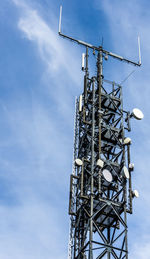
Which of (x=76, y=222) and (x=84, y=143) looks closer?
(x=76, y=222)

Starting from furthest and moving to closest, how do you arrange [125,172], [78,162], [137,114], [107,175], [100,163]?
1. [137,114]
2. [125,172]
3. [78,162]
4. [107,175]
5. [100,163]

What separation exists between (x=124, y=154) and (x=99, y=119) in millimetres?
3494

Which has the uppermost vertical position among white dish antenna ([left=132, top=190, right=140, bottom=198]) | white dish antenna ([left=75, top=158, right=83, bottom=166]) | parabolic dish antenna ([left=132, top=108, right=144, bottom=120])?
parabolic dish antenna ([left=132, top=108, right=144, bottom=120])

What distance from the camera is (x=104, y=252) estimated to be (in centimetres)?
3328

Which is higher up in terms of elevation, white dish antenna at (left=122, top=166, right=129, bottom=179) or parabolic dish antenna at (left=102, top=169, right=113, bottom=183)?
white dish antenna at (left=122, top=166, right=129, bottom=179)

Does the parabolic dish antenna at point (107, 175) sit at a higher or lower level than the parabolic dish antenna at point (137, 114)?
lower

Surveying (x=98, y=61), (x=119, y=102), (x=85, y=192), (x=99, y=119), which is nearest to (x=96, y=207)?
(x=85, y=192)

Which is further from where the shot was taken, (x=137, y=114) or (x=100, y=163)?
(x=137, y=114)

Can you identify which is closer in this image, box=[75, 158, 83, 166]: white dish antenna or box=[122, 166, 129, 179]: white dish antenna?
box=[75, 158, 83, 166]: white dish antenna

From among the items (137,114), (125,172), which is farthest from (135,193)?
(137,114)

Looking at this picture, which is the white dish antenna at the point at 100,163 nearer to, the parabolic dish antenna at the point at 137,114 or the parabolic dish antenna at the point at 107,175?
the parabolic dish antenna at the point at 107,175

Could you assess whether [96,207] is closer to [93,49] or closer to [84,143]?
[84,143]

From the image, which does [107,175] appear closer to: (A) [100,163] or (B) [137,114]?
(A) [100,163]

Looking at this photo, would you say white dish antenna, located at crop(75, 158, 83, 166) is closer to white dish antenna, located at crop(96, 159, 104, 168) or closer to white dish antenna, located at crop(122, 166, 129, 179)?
white dish antenna, located at crop(96, 159, 104, 168)
